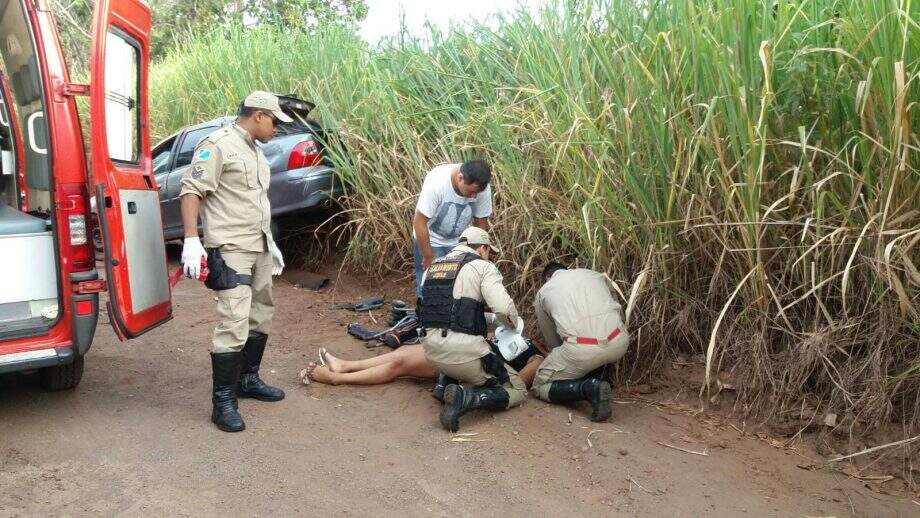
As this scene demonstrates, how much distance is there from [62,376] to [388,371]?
1717 mm

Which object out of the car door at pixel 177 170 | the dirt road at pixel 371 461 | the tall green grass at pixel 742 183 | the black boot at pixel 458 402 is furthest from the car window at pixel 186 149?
the black boot at pixel 458 402

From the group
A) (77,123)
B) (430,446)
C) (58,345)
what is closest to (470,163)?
(430,446)

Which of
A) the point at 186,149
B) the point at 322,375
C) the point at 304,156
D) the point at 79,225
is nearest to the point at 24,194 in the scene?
the point at 79,225

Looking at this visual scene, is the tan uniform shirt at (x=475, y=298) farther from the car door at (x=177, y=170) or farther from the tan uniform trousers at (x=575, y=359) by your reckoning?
the car door at (x=177, y=170)

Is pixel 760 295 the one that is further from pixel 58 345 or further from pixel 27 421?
pixel 27 421

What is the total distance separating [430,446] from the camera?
11.9 ft

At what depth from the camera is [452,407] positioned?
3732mm

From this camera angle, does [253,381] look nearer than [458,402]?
No

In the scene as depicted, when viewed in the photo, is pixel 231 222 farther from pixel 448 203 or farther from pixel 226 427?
pixel 448 203

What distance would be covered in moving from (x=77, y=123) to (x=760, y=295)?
3264mm

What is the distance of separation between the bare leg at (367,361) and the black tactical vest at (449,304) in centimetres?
41

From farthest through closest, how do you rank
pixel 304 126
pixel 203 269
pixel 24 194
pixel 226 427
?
pixel 304 126 < pixel 24 194 < pixel 226 427 < pixel 203 269

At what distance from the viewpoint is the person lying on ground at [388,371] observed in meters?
4.39

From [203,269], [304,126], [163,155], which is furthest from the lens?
[163,155]
